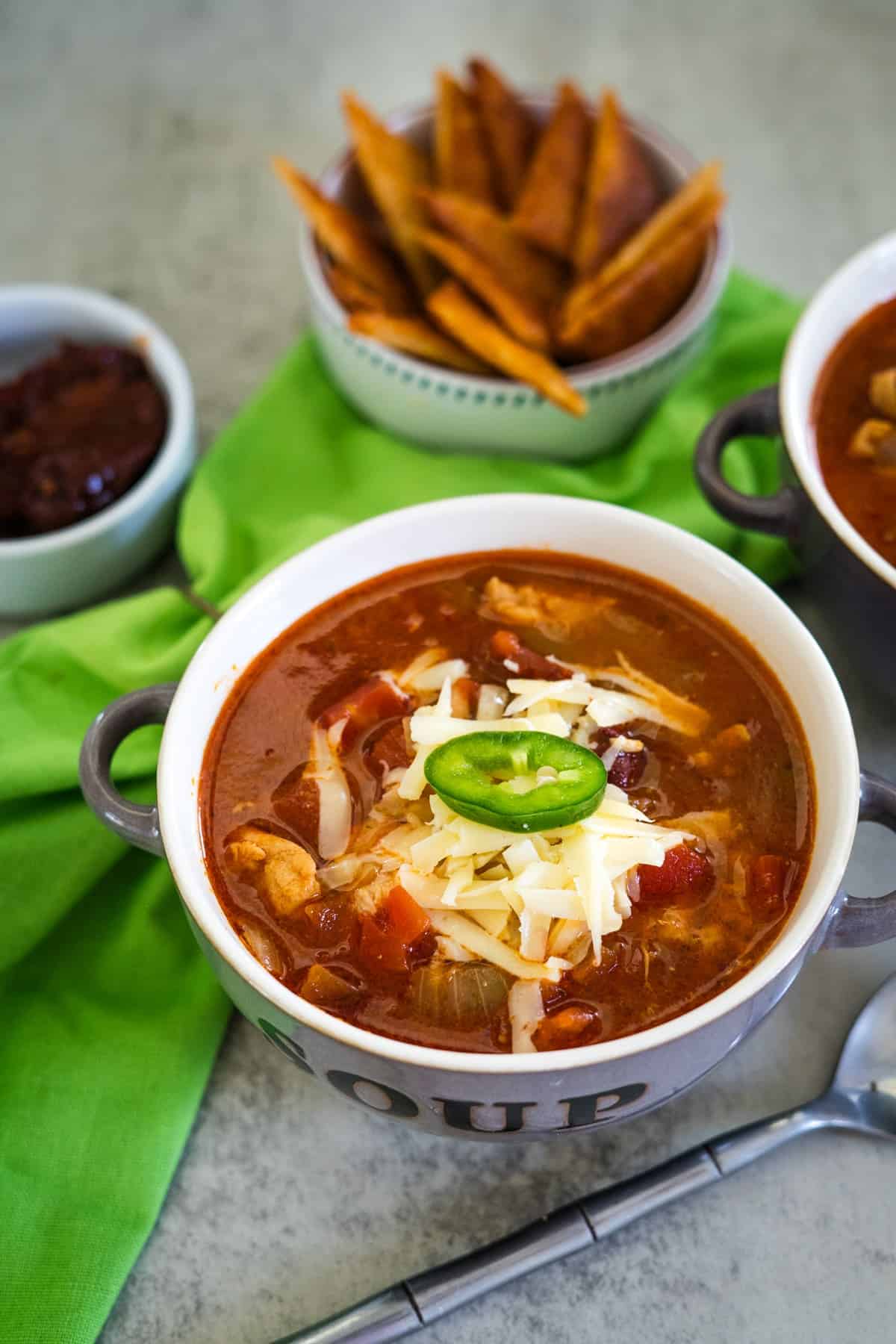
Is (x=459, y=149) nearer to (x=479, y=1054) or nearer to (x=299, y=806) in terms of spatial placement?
(x=299, y=806)

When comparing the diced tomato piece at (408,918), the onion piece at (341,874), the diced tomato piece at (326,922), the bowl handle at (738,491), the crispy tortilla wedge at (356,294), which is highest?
the bowl handle at (738,491)

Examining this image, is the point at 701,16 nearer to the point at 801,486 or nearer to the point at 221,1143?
the point at 801,486

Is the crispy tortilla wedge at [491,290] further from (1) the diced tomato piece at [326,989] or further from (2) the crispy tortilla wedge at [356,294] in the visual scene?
(1) the diced tomato piece at [326,989]

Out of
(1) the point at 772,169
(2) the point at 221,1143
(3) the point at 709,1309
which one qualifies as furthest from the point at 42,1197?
(1) the point at 772,169

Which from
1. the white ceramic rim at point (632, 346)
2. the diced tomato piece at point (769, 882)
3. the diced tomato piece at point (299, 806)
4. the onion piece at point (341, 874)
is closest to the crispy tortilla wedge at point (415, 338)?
the white ceramic rim at point (632, 346)

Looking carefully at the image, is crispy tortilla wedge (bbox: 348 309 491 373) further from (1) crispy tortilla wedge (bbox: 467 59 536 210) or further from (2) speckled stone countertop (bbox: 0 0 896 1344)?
(2) speckled stone countertop (bbox: 0 0 896 1344)

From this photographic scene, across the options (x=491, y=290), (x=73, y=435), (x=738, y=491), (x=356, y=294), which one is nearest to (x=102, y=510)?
(x=73, y=435)
